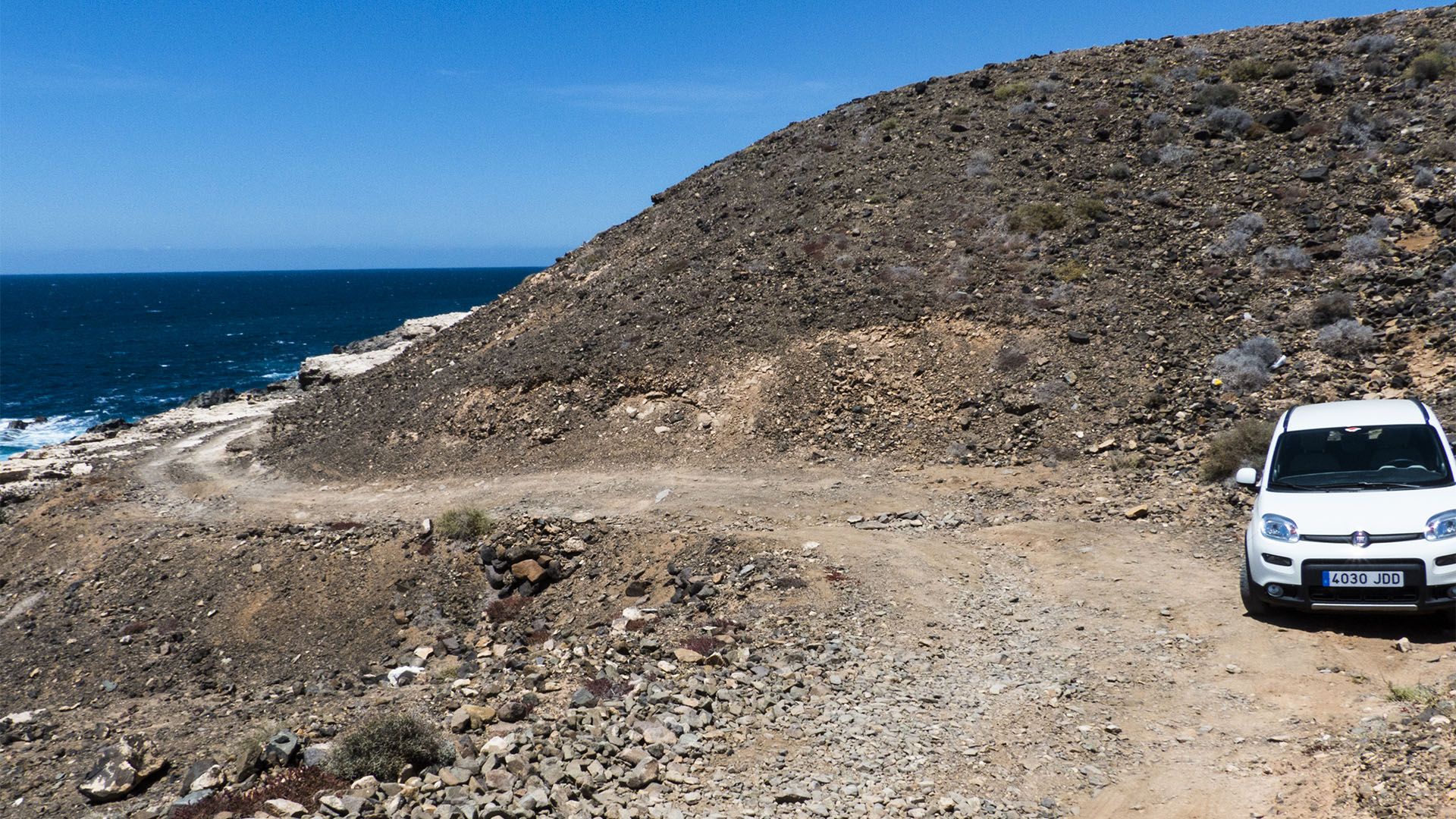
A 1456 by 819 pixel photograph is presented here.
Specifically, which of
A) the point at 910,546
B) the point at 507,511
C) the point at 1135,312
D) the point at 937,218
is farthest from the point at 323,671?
the point at 937,218

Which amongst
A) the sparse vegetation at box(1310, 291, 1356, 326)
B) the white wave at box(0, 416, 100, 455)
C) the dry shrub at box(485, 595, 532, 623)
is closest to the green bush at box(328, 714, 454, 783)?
the dry shrub at box(485, 595, 532, 623)

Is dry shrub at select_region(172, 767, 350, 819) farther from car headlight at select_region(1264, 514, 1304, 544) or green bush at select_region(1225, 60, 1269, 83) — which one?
green bush at select_region(1225, 60, 1269, 83)

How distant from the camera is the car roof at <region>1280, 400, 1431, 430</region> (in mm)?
9586

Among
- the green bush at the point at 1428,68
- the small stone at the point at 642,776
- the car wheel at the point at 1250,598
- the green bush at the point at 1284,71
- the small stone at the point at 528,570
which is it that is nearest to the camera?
the small stone at the point at 642,776

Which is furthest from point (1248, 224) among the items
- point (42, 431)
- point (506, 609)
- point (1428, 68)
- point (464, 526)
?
point (42, 431)

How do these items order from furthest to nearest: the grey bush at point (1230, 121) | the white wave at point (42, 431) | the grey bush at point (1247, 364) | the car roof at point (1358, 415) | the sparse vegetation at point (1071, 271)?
1. the white wave at point (42, 431)
2. the grey bush at point (1230, 121)
3. the sparse vegetation at point (1071, 271)
4. the grey bush at point (1247, 364)
5. the car roof at point (1358, 415)

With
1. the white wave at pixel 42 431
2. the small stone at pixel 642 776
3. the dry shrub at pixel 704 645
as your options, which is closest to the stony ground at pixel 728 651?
the small stone at pixel 642 776

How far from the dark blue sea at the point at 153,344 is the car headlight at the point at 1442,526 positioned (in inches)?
1883

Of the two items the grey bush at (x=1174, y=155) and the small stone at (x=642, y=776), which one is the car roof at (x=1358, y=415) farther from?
the grey bush at (x=1174, y=155)

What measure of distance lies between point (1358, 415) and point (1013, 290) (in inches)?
522

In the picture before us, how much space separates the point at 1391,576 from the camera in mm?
8195

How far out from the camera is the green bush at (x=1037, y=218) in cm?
2480

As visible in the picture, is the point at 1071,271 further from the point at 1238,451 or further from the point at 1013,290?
the point at 1238,451

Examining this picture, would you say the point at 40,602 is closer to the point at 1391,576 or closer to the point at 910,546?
the point at 910,546
